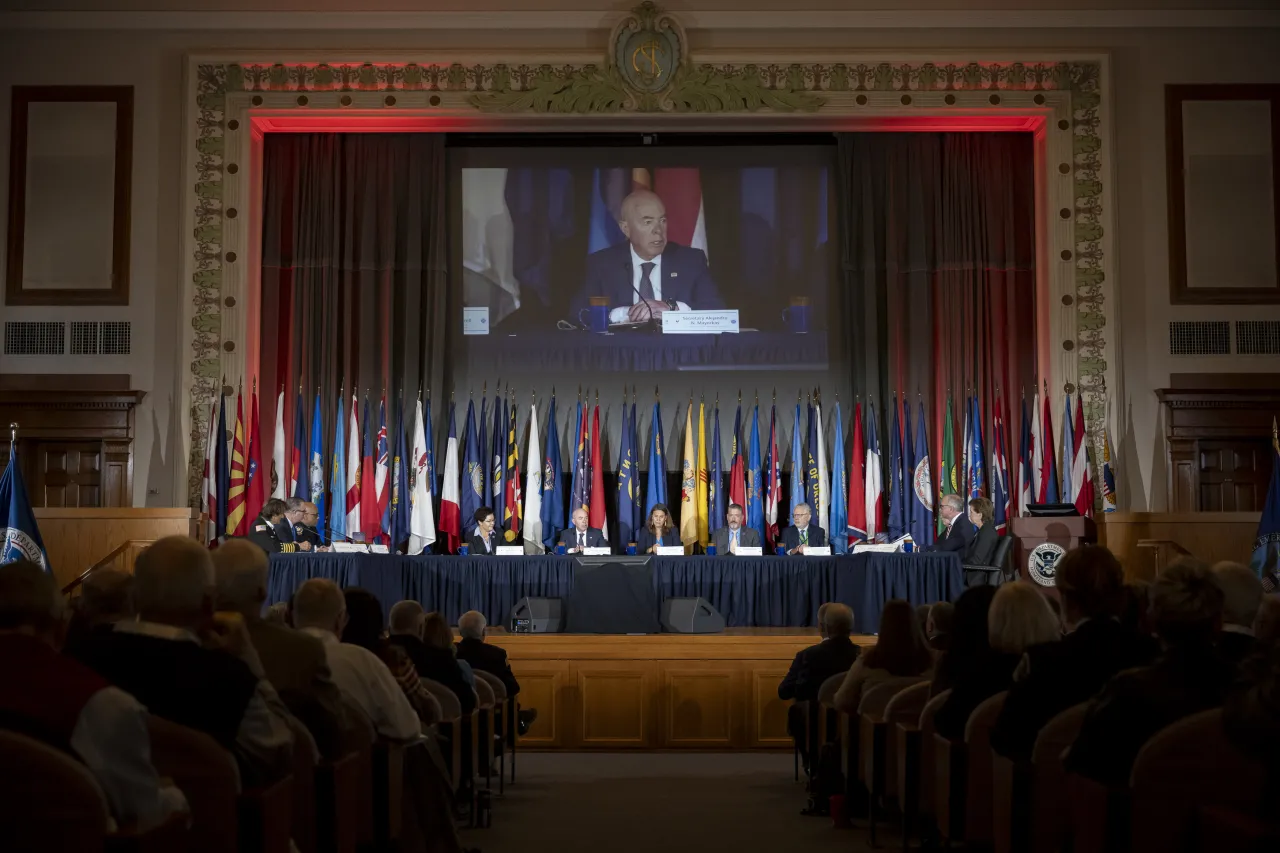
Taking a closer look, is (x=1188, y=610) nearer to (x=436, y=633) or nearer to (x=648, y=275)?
(x=436, y=633)

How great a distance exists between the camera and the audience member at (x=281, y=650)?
12.8 ft

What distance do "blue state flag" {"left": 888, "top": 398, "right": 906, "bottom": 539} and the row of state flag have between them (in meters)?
0.01

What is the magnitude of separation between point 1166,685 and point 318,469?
11.8 metres

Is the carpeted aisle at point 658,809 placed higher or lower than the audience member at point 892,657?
lower

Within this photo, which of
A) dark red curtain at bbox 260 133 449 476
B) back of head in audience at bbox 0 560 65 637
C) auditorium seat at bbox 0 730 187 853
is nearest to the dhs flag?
dark red curtain at bbox 260 133 449 476

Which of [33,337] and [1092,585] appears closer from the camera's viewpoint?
[1092,585]

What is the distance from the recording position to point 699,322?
14.9 m

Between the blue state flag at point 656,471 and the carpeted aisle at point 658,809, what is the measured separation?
216 inches

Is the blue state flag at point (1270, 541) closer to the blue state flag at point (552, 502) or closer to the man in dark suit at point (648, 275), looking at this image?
the man in dark suit at point (648, 275)

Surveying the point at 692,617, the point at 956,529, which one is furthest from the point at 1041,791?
the point at 956,529

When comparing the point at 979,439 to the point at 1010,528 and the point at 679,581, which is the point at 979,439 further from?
the point at 679,581

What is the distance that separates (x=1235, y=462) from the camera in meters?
13.8

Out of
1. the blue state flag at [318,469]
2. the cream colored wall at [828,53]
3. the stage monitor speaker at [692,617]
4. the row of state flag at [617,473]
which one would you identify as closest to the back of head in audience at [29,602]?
the stage monitor speaker at [692,617]

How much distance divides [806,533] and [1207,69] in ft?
21.0
